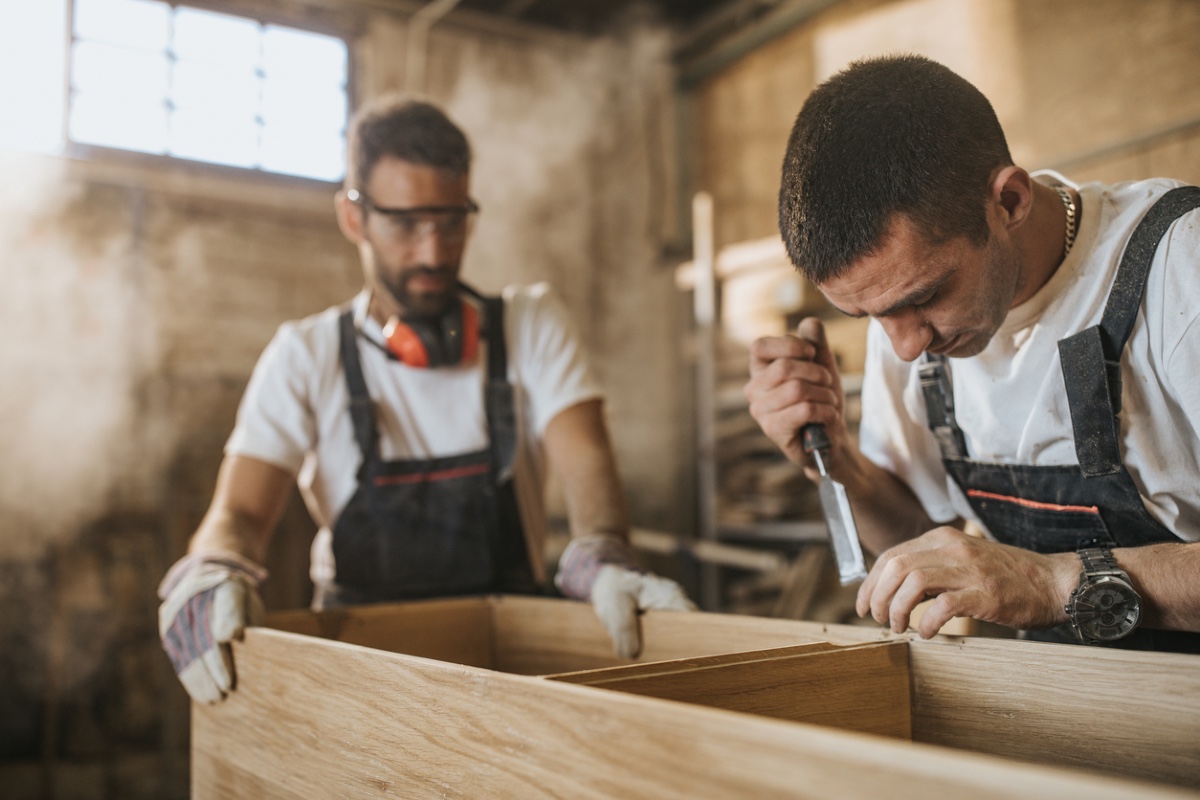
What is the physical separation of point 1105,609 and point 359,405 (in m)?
1.53

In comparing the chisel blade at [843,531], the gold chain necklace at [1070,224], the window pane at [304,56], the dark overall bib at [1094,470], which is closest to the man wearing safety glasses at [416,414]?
the chisel blade at [843,531]

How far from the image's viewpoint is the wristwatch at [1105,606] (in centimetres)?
111

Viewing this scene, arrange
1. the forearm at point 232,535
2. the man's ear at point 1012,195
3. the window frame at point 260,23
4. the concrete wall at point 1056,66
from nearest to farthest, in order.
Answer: the man's ear at point 1012,195
the forearm at point 232,535
the concrete wall at point 1056,66
the window frame at point 260,23

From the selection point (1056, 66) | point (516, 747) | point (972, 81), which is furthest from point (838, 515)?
point (972, 81)

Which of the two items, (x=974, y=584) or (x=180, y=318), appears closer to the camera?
(x=974, y=584)

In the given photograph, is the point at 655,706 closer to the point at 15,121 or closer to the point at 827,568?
the point at 827,568

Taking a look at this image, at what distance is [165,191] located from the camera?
188 inches

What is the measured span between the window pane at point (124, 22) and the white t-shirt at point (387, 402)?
3.33 m

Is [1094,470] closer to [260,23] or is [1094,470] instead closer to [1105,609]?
[1105,609]

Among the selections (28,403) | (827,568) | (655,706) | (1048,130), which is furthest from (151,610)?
(1048,130)

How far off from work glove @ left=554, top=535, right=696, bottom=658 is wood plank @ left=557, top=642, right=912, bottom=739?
462 millimetres

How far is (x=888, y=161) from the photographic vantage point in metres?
1.17

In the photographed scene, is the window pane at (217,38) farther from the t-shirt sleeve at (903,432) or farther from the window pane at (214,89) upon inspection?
the t-shirt sleeve at (903,432)

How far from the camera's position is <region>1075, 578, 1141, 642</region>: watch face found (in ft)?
3.63
